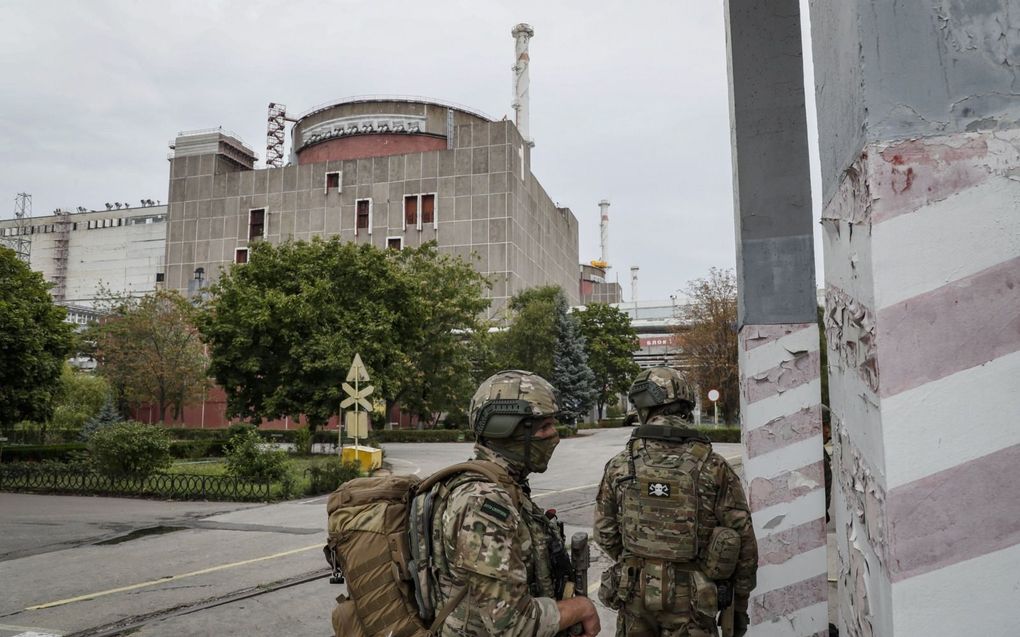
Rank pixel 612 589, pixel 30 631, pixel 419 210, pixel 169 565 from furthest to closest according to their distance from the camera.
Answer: pixel 419 210 < pixel 169 565 < pixel 30 631 < pixel 612 589

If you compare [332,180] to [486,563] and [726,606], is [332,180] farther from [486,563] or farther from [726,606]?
[486,563]

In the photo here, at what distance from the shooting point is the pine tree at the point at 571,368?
134 feet

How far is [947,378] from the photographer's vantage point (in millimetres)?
1247

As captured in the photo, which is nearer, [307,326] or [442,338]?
[307,326]

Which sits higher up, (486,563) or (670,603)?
(486,563)

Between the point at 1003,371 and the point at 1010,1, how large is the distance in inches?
26.4

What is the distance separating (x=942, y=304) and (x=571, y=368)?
40267mm

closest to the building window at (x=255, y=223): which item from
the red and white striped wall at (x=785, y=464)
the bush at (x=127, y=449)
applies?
the bush at (x=127, y=449)

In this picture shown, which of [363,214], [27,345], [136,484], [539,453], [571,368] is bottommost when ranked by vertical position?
[136,484]

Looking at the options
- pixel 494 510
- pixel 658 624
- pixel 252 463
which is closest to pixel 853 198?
pixel 494 510

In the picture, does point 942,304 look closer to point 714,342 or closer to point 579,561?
point 579,561

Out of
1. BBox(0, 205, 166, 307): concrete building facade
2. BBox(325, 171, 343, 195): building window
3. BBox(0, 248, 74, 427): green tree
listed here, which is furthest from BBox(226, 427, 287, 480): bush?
BBox(0, 205, 166, 307): concrete building facade

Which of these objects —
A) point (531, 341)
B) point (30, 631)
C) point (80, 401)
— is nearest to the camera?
point (30, 631)

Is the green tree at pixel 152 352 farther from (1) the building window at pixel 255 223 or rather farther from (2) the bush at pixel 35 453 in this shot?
(2) the bush at pixel 35 453
